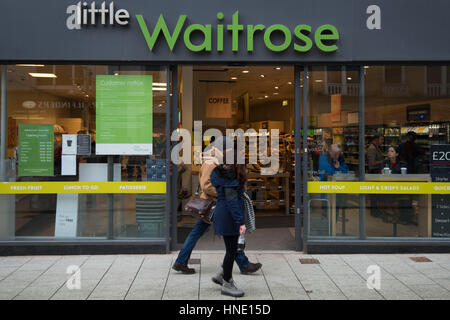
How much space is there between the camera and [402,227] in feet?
24.8

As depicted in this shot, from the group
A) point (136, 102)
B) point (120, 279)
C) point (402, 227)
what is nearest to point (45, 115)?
point (136, 102)

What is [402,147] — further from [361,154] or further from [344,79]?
[344,79]

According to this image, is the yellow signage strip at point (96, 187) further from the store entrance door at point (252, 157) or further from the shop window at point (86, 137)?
the store entrance door at point (252, 157)

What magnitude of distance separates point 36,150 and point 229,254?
3926 millimetres

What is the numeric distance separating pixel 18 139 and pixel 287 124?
1375 cm

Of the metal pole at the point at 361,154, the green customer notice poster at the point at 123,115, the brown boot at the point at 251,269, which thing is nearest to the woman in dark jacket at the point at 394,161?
the metal pole at the point at 361,154

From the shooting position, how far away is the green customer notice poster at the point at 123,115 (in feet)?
23.9

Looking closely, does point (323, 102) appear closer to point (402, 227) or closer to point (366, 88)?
point (366, 88)

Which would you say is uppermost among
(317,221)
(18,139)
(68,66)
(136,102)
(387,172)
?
(68,66)

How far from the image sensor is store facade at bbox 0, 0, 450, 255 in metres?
7.07

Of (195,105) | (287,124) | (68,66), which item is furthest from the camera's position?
(287,124)

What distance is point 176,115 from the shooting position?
7.42 meters

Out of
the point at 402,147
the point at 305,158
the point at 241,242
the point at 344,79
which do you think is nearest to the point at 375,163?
the point at 402,147

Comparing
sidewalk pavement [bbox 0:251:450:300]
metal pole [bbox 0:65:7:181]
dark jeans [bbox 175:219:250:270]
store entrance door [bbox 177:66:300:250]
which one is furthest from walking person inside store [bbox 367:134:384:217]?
metal pole [bbox 0:65:7:181]
